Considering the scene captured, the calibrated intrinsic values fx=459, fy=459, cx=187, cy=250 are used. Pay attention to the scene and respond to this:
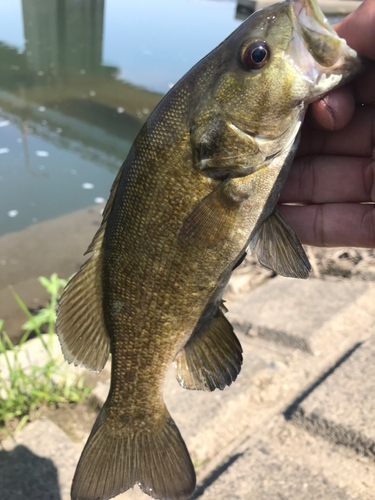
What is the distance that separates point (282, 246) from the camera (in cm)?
157

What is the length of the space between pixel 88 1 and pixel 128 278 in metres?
20.5

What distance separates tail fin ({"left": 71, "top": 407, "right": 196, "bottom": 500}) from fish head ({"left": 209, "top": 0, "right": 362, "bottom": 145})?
1.14 m

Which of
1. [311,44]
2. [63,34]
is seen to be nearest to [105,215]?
[311,44]

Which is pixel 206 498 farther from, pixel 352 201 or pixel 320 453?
pixel 352 201

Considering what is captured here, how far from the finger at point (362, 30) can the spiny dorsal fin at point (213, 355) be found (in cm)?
104

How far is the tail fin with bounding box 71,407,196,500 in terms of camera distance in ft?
5.27

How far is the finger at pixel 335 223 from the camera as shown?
206 cm

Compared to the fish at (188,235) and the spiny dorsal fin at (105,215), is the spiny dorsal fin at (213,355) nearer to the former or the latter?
the fish at (188,235)

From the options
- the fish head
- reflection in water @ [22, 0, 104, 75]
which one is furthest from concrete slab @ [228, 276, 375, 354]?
reflection in water @ [22, 0, 104, 75]

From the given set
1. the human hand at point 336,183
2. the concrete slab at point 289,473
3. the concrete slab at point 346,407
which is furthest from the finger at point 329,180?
the concrete slab at point 289,473

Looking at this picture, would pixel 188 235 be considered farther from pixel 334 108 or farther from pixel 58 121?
pixel 58 121

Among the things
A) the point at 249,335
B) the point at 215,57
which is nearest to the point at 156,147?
the point at 215,57

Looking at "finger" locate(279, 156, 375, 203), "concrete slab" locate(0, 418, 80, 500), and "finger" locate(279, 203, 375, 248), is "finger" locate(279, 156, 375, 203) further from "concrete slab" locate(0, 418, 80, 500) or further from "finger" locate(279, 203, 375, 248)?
"concrete slab" locate(0, 418, 80, 500)

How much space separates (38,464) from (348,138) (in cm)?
213
